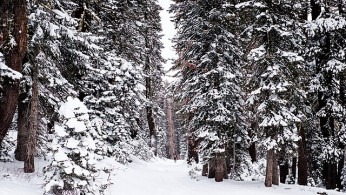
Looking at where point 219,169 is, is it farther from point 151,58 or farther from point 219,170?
point 151,58

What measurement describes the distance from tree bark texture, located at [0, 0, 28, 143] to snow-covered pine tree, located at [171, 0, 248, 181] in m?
8.12

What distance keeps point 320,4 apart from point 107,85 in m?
12.3

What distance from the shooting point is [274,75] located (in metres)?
11.4

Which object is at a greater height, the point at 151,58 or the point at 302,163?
the point at 151,58

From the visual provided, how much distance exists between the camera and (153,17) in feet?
80.4

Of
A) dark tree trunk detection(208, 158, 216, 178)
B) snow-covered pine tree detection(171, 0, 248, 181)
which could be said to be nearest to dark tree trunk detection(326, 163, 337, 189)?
snow-covered pine tree detection(171, 0, 248, 181)

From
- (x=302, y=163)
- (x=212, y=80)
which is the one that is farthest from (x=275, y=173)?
(x=212, y=80)

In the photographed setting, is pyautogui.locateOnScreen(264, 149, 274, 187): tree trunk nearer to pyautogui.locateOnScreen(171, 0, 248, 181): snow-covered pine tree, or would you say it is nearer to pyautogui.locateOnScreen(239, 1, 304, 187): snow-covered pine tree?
pyautogui.locateOnScreen(239, 1, 304, 187): snow-covered pine tree

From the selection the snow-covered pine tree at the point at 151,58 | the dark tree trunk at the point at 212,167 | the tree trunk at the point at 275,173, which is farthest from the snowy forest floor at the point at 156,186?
the snow-covered pine tree at the point at 151,58

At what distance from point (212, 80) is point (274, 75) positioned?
3.25 meters

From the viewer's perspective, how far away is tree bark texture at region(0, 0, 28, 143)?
7730 mm

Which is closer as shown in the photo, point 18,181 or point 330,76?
point 18,181

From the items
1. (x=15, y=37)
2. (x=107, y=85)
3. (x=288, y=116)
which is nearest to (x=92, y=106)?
(x=107, y=85)

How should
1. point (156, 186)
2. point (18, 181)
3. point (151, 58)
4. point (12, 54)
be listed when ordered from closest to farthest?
point (12, 54) < point (18, 181) < point (156, 186) < point (151, 58)
